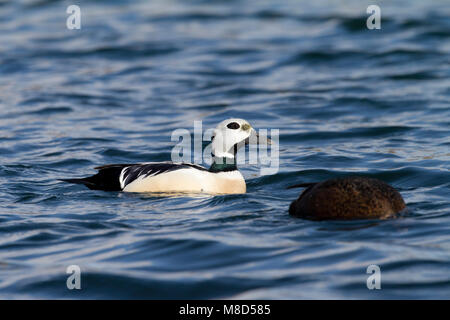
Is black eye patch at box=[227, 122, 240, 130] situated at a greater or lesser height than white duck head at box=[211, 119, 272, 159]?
greater

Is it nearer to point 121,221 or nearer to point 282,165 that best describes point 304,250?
point 121,221

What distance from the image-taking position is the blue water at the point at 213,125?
23.1 feet

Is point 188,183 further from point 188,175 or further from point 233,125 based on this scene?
point 233,125

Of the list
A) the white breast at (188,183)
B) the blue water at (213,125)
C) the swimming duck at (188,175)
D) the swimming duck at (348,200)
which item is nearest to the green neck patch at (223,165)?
the swimming duck at (188,175)

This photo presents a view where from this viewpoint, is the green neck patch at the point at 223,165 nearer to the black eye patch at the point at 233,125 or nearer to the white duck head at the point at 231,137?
the white duck head at the point at 231,137

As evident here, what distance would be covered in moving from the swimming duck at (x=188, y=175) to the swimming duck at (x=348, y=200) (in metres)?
2.22

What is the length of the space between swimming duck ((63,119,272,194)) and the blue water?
6.9 inches

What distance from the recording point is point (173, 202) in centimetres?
966

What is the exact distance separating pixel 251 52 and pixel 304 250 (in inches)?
519

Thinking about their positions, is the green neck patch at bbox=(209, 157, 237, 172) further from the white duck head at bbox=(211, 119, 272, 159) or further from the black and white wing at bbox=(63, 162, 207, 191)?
the black and white wing at bbox=(63, 162, 207, 191)

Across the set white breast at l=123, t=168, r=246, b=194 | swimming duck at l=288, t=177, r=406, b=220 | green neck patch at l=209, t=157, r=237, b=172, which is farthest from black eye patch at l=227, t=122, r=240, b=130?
swimming duck at l=288, t=177, r=406, b=220

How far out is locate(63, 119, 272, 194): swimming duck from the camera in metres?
10.0

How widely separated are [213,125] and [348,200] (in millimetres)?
6822

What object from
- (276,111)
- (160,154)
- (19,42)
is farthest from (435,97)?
(19,42)
